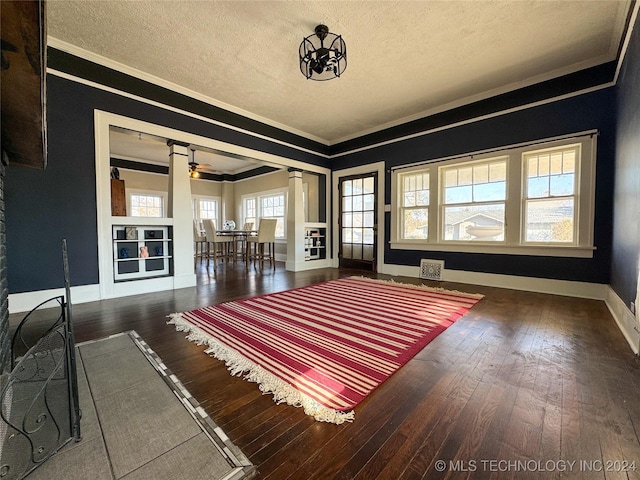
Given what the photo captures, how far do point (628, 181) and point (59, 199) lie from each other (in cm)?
583

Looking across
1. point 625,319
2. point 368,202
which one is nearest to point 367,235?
point 368,202

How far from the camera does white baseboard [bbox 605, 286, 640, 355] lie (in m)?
1.92

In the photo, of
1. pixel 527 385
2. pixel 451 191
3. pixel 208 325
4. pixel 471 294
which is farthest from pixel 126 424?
pixel 451 191

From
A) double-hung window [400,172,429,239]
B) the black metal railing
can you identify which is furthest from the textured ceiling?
the black metal railing

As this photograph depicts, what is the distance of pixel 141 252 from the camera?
3.79 m

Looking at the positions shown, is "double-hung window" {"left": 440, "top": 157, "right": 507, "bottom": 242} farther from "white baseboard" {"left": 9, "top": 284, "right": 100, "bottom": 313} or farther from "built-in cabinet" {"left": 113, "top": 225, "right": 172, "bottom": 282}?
"white baseboard" {"left": 9, "top": 284, "right": 100, "bottom": 313}

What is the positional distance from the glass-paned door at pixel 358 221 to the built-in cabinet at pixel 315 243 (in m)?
0.42

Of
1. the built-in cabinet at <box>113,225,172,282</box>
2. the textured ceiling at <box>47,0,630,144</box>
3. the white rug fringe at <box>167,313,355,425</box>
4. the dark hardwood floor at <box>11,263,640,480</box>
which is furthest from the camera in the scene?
the built-in cabinet at <box>113,225,172,282</box>

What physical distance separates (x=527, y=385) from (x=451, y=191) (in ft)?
12.0

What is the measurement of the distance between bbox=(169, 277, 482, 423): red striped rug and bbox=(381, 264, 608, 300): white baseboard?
0.91 m

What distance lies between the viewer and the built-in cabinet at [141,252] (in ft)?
11.8

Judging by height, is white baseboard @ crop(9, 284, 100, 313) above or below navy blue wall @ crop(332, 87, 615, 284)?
below

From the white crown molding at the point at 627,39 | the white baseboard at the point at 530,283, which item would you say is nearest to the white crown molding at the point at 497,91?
the white crown molding at the point at 627,39

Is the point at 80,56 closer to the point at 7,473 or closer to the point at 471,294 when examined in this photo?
the point at 7,473
